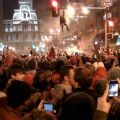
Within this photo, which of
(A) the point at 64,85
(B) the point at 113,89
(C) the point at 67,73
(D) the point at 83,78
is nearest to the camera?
(B) the point at 113,89

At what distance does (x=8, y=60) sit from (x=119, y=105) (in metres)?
13.1

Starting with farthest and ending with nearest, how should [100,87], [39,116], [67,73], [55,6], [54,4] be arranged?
[55,6]
[54,4]
[67,73]
[100,87]
[39,116]

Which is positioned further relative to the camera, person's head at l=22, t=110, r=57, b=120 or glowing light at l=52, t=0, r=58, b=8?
glowing light at l=52, t=0, r=58, b=8

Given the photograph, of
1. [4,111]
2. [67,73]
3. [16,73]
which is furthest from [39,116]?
[16,73]

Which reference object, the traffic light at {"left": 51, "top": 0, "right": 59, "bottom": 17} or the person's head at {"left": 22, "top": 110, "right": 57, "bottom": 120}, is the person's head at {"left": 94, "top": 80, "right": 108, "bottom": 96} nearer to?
the person's head at {"left": 22, "top": 110, "right": 57, "bottom": 120}

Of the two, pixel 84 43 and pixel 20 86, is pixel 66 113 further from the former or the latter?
pixel 84 43

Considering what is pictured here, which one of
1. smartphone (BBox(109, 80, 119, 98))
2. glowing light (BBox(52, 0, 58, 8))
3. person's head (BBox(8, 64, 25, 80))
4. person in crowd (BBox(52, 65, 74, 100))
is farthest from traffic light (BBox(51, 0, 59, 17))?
smartphone (BBox(109, 80, 119, 98))

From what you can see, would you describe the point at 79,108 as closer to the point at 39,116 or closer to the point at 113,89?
the point at 39,116

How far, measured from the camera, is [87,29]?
7844cm

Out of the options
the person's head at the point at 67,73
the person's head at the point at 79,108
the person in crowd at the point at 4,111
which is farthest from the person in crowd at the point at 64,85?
the person in crowd at the point at 4,111

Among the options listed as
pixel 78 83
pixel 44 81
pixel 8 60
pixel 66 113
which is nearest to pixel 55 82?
pixel 44 81

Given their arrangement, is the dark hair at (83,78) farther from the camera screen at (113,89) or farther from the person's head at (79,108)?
the person's head at (79,108)

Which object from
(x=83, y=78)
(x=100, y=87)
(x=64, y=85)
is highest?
(x=83, y=78)

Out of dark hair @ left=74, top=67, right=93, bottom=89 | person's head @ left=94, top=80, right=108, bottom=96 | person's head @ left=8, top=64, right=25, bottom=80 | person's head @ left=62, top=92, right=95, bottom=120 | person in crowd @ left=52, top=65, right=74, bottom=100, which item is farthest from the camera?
person's head @ left=8, top=64, right=25, bottom=80
